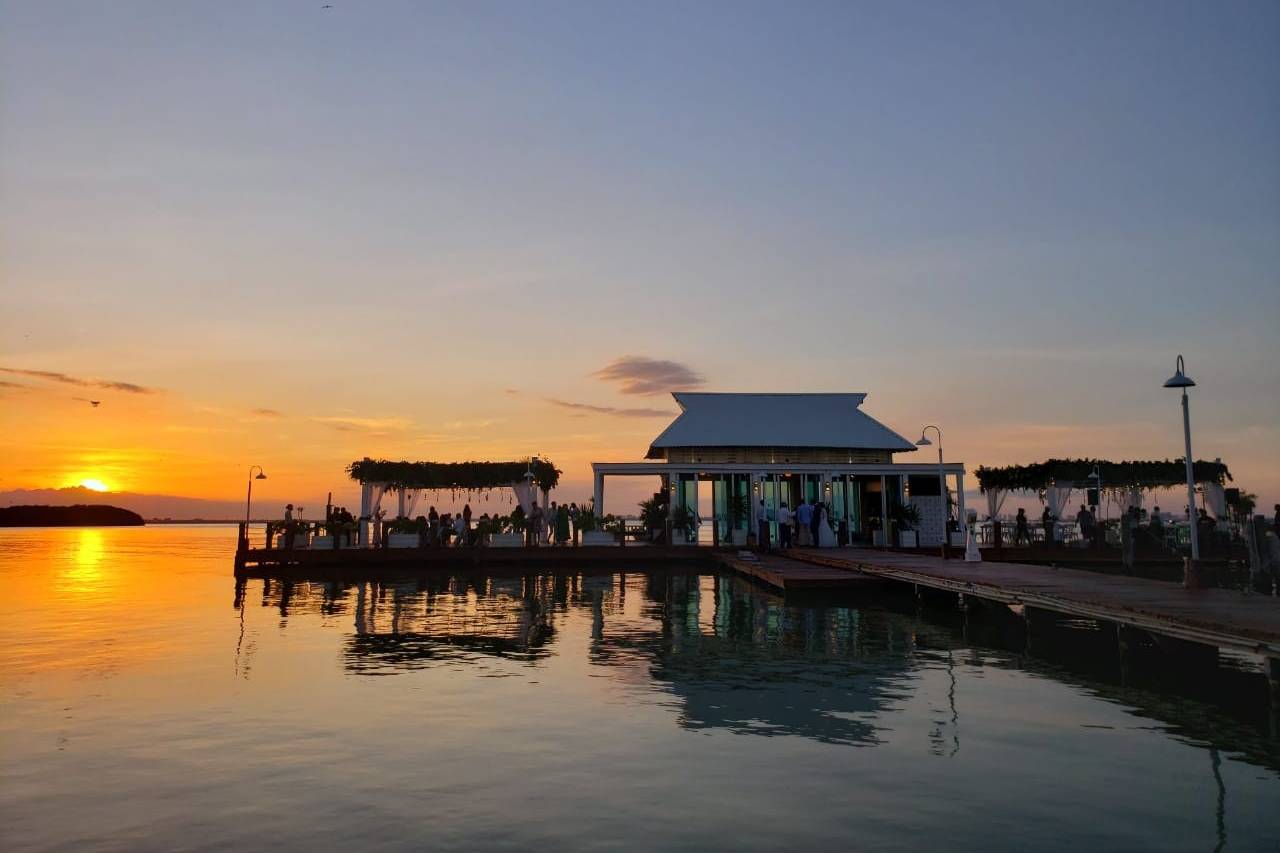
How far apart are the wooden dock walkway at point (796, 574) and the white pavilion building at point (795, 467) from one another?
5209 mm

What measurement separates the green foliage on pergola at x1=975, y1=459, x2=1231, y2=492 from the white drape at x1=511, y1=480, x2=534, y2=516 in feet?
64.9

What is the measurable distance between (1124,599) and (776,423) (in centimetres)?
2449

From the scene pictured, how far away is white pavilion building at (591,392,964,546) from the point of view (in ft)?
106

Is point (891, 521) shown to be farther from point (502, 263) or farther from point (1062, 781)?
point (1062, 781)

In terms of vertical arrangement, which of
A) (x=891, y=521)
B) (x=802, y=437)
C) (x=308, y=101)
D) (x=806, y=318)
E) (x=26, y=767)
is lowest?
(x=26, y=767)

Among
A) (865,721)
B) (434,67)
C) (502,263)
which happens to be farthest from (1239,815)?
(502,263)

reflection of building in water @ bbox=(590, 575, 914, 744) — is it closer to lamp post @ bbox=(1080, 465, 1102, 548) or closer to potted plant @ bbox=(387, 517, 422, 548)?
potted plant @ bbox=(387, 517, 422, 548)

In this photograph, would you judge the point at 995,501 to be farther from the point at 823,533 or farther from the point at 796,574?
the point at 796,574

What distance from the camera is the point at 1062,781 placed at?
648 cm

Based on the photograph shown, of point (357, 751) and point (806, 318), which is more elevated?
point (806, 318)

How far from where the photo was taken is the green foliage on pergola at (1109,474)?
34.2m

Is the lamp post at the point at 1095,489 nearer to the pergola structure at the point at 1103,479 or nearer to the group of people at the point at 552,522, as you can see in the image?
the pergola structure at the point at 1103,479

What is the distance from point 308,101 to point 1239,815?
20.0 m

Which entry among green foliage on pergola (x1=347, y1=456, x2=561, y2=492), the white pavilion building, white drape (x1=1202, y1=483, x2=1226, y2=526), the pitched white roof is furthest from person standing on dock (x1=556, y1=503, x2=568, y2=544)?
white drape (x1=1202, y1=483, x2=1226, y2=526)
